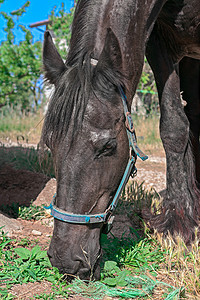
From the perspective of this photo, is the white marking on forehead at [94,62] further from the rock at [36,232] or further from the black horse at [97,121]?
the rock at [36,232]

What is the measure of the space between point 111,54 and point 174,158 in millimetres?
1199

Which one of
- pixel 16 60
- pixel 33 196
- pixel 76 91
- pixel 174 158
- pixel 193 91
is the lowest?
pixel 33 196

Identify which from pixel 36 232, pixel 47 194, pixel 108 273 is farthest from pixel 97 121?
pixel 47 194

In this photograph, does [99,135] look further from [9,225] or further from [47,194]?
[47,194]

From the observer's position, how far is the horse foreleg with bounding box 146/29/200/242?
107 inches

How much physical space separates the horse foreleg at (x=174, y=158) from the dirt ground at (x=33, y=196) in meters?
0.45

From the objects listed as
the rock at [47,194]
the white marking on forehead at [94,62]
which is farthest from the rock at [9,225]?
the white marking on forehead at [94,62]

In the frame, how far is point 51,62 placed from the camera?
2170 millimetres

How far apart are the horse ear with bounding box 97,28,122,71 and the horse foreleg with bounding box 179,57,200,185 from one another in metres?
1.58

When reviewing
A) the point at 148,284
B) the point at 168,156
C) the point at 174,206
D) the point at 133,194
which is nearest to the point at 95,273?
the point at 148,284

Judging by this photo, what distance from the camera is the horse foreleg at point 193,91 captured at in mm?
3372

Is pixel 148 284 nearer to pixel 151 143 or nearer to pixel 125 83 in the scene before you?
pixel 125 83

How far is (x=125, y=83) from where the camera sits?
2.10 m

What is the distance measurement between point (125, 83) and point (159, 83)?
926 mm
